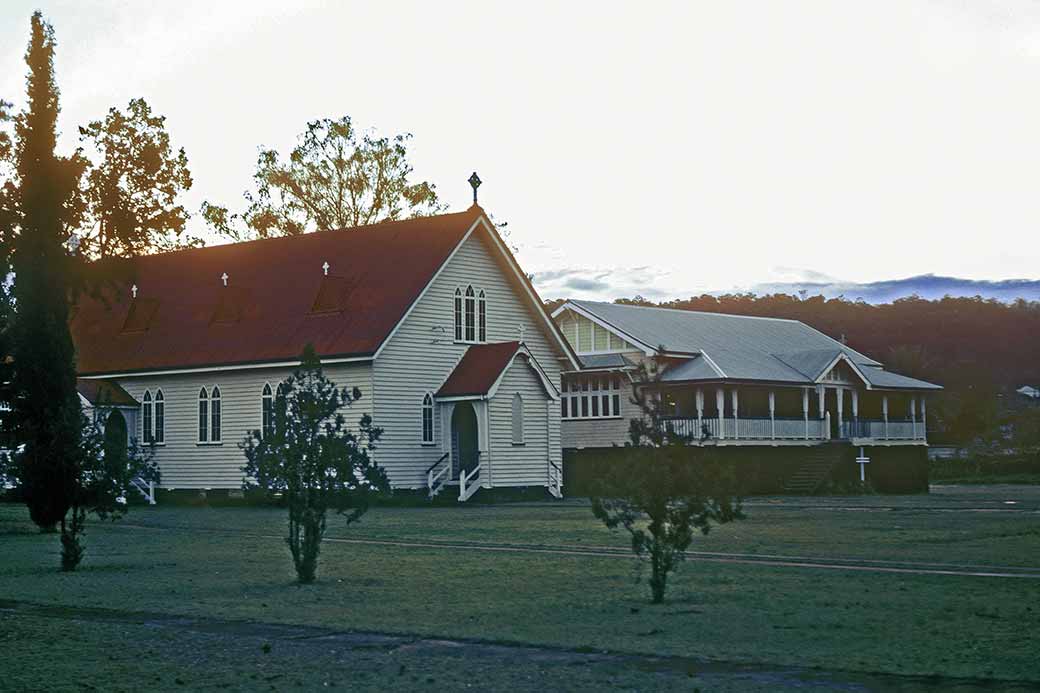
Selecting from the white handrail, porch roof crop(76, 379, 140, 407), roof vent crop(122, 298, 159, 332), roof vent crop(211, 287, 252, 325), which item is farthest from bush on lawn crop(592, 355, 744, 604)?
roof vent crop(122, 298, 159, 332)

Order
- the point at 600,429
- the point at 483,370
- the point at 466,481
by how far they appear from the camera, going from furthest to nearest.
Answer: the point at 600,429 < the point at 483,370 < the point at 466,481

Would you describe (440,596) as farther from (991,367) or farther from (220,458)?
(991,367)

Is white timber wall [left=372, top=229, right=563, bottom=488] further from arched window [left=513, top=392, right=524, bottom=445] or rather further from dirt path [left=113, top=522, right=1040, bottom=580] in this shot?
dirt path [left=113, top=522, right=1040, bottom=580]

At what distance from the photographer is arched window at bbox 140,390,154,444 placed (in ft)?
161

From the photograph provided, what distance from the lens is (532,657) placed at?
11930 millimetres

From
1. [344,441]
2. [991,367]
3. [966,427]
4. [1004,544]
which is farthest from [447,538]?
[991,367]

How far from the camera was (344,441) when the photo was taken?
18938mm

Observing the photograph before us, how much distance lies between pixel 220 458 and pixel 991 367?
4021 inches

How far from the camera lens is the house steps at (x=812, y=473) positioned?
5300 centimetres

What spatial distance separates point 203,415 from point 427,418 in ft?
26.8

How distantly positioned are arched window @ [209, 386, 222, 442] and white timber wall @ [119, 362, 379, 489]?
0.76 ft

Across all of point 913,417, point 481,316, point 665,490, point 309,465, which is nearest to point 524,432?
point 481,316

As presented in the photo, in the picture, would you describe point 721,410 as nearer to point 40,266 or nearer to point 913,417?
point 913,417

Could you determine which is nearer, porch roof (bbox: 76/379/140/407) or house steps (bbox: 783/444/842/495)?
porch roof (bbox: 76/379/140/407)
